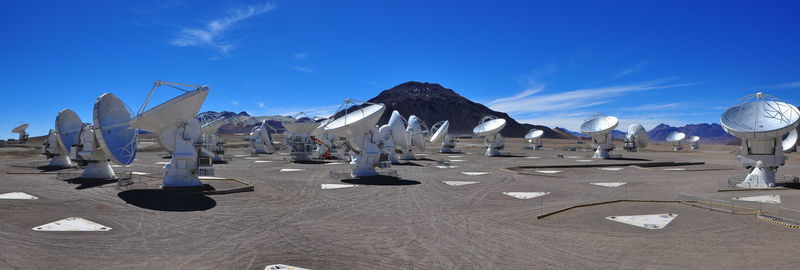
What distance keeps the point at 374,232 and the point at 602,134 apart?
49.9 metres

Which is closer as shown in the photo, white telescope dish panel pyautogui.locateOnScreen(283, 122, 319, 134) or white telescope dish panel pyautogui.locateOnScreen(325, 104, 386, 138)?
white telescope dish panel pyautogui.locateOnScreen(325, 104, 386, 138)

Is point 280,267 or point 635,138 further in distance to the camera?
point 635,138

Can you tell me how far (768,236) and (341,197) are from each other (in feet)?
54.8

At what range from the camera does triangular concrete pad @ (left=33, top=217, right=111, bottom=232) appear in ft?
44.8

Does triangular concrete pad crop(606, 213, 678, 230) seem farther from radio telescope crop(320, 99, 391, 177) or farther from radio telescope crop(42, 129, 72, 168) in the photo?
radio telescope crop(42, 129, 72, 168)

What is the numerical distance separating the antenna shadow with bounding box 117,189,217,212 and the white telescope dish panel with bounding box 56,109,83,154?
1403 cm

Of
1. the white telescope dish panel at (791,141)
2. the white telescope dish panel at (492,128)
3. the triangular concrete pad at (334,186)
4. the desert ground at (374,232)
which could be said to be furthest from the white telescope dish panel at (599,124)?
the triangular concrete pad at (334,186)

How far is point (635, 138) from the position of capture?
69.8 meters

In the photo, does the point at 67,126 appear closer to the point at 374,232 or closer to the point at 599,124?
the point at 374,232

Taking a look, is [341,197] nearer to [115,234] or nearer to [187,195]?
[187,195]

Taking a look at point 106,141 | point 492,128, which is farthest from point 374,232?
point 492,128

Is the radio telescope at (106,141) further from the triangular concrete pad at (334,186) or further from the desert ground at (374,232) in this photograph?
the triangular concrete pad at (334,186)

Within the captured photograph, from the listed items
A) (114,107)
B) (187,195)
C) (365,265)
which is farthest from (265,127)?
(365,265)

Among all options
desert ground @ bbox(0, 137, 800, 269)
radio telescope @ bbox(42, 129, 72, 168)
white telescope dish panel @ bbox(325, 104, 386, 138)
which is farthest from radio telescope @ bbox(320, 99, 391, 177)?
radio telescope @ bbox(42, 129, 72, 168)
